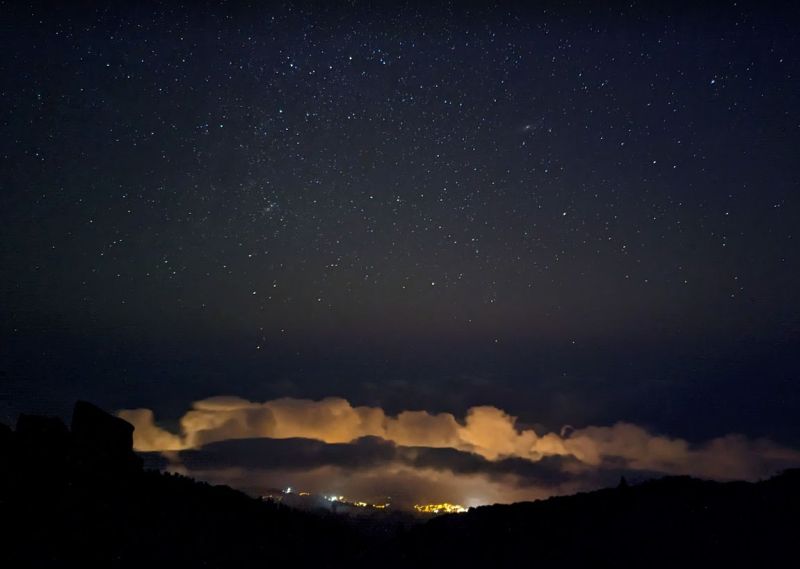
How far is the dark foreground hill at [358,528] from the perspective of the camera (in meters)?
17.2

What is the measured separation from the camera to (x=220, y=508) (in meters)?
25.8

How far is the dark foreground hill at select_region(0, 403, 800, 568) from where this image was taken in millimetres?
17172

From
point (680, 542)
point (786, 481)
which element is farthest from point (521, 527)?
point (786, 481)

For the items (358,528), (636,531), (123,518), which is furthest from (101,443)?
(636,531)

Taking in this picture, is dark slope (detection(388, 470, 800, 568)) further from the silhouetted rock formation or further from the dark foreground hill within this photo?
the silhouetted rock formation

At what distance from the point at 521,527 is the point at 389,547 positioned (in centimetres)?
522

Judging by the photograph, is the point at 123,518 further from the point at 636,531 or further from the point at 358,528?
the point at 636,531

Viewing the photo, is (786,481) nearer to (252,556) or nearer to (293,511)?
(252,556)

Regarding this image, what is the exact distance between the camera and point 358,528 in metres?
27.1

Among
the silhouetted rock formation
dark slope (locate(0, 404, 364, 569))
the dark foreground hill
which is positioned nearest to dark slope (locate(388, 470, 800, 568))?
the dark foreground hill

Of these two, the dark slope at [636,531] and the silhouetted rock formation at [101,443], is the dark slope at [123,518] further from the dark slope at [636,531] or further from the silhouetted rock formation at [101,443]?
the dark slope at [636,531]

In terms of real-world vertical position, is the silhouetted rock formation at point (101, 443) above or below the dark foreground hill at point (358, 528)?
above

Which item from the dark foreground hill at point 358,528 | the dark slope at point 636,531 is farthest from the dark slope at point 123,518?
the dark slope at point 636,531

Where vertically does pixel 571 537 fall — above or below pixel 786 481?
below
